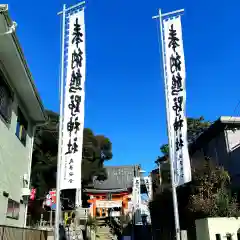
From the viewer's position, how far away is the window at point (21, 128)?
42.7 ft

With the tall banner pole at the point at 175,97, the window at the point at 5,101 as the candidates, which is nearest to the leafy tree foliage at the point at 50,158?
the window at the point at 5,101

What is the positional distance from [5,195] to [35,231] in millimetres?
2016

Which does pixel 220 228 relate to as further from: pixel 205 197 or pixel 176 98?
pixel 176 98

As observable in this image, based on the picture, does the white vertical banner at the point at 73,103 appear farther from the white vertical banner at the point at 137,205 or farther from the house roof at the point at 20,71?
the white vertical banner at the point at 137,205

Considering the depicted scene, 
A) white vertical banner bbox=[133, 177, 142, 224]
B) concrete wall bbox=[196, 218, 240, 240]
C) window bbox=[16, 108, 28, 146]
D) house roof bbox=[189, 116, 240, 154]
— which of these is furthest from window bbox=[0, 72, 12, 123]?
white vertical banner bbox=[133, 177, 142, 224]

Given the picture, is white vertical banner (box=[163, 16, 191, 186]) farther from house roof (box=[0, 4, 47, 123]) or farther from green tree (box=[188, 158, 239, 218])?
house roof (box=[0, 4, 47, 123])

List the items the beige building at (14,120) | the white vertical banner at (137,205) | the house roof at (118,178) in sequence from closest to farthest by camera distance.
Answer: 1. the beige building at (14,120)
2. the white vertical banner at (137,205)
3. the house roof at (118,178)

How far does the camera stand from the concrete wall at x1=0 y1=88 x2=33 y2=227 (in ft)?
34.8

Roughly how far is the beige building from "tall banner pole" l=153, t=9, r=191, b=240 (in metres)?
5.09

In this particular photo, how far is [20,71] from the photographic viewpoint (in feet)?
36.0

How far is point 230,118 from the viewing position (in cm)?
1962

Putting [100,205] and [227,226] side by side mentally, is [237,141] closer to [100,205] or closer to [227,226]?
[227,226]

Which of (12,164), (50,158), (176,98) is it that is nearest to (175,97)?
Answer: (176,98)

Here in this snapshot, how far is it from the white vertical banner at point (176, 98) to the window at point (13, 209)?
5.91m
